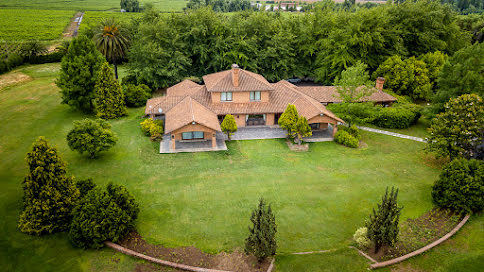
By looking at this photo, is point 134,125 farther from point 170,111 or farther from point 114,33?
point 114,33

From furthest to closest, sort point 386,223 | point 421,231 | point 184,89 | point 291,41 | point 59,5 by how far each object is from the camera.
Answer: point 59,5 < point 291,41 < point 184,89 < point 421,231 < point 386,223

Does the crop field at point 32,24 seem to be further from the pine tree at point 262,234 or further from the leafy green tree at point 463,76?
the leafy green tree at point 463,76

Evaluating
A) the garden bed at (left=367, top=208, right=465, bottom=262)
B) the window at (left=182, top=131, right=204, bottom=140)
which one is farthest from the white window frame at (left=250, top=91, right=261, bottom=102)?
the garden bed at (left=367, top=208, right=465, bottom=262)

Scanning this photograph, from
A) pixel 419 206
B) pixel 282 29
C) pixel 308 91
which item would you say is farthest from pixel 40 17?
pixel 419 206

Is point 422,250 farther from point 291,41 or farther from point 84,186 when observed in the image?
point 291,41

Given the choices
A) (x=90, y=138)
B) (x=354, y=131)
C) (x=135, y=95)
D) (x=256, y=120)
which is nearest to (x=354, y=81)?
(x=354, y=131)

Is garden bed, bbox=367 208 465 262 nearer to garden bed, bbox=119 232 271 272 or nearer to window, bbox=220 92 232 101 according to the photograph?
garden bed, bbox=119 232 271 272

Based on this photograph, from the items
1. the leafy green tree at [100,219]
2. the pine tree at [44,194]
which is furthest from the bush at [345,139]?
the pine tree at [44,194]
